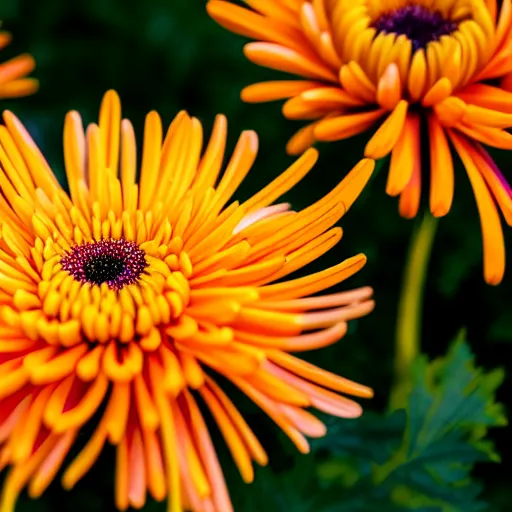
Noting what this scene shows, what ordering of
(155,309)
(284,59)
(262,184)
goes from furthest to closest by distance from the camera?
1. (262,184)
2. (284,59)
3. (155,309)

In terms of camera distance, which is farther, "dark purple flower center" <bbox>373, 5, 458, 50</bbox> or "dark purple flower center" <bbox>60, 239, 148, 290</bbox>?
"dark purple flower center" <bbox>373, 5, 458, 50</bbox>

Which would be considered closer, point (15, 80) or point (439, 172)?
point (439, 172)

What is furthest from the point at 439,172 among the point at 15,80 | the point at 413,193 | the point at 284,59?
the point at 15,80

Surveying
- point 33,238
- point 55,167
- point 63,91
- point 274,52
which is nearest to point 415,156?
point 274,52

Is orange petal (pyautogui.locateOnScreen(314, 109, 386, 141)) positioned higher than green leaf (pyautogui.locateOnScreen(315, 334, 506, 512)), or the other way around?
orange petal (pyautogui.locateOnScreen(314, 109, 386, 141))

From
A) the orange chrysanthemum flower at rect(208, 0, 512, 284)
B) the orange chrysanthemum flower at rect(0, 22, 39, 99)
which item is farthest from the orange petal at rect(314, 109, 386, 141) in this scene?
the orange chrysanthemum flower at rect(0, 22, 39, 99)

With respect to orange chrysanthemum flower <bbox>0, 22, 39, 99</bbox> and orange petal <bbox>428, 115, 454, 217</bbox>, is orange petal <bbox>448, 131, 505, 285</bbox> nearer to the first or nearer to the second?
orange petal <bbox>428, 115, 454, 217</bbox>

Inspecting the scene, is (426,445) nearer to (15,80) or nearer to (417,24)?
(417,24)

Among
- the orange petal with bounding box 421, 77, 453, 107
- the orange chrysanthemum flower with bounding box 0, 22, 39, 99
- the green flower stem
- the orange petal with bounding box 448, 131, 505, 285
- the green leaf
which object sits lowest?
the green leaf

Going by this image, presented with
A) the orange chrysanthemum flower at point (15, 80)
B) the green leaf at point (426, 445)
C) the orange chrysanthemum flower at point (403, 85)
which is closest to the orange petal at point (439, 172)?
the orange chrysanthemum flower at point (403, 85)

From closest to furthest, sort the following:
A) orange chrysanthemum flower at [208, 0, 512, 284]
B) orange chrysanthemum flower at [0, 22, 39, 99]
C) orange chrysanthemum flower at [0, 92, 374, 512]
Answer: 1. orange chrysanthemum flower at [0, 92, 374, 512]
2. orange chrysanthemum flower at [208, 0, 512, 284]
3. orange chrysanthemum flower at [0, 22, 39, 99]
